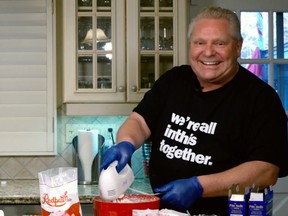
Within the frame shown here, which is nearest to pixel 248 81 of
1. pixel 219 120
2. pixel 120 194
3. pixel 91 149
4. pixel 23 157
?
pixel 219 120

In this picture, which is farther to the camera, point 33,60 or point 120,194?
point 33,60

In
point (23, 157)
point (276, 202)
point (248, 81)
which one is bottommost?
point (276, 202)

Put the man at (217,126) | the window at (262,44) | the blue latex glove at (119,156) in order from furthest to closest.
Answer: the window at (262,44)
the man at (217,126)
the blue latex glove at (119,156)

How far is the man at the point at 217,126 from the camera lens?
1.88 m

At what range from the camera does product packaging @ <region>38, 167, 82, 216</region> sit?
1.40 m

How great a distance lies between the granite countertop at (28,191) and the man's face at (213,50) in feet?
2.41

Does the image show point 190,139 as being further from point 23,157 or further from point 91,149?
point 23,157

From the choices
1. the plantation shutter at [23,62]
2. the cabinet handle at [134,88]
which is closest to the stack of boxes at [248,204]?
the cabinet handle at [134,88]

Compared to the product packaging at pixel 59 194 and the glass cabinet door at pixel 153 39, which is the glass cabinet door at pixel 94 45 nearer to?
the glass cabinet door at pixel 153 39

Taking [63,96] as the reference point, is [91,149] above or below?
below

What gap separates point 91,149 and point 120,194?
1578 mm

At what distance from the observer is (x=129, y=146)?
1.90m

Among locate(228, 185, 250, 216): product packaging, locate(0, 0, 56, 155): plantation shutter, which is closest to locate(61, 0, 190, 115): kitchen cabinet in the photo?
locate(0, 0, 56, 155): plantation shutter

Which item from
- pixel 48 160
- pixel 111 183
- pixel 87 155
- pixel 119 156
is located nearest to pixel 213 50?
pixel 119 156
